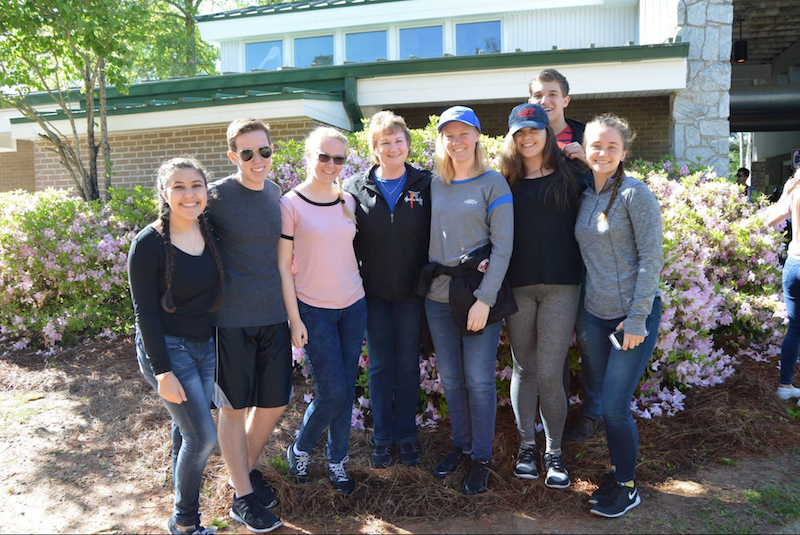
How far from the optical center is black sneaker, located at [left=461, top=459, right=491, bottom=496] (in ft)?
10.2

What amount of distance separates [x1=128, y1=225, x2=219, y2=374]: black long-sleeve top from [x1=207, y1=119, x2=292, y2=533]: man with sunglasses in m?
0.13

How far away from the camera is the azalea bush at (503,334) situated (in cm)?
399

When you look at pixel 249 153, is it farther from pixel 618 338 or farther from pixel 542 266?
pixel 618 338

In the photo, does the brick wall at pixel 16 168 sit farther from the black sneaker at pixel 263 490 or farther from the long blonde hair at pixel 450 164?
the long blonde hair at pixel 450 164

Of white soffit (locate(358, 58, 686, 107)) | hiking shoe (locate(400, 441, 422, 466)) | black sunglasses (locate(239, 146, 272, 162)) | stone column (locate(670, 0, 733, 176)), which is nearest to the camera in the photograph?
black sunglasses (locate(239, 146, 272, 162))

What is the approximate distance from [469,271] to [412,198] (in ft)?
1.68

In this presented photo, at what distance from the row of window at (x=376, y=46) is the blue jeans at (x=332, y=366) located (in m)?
11.3

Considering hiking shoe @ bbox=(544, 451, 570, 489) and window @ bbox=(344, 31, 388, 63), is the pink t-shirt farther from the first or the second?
window @ bbox=(344, 31, 388, 63)

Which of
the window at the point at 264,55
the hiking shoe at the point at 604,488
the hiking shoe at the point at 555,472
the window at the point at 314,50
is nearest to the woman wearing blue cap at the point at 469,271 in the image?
the hiking shoe at the point at 555,472

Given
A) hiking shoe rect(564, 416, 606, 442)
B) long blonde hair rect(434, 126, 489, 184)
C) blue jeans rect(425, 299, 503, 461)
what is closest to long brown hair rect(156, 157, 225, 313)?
blue jeans rect(425, 299, 503, 461)

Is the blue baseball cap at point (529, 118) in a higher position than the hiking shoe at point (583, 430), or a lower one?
higher

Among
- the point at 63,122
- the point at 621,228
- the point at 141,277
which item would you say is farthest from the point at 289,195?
the point at 63,122

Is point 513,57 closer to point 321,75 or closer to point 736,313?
point 321,75

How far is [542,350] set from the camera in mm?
3029
